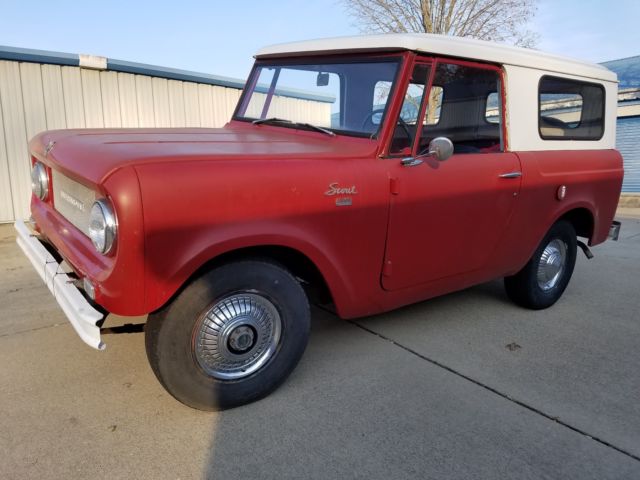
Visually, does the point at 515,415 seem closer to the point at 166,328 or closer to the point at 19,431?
the point at 166,328

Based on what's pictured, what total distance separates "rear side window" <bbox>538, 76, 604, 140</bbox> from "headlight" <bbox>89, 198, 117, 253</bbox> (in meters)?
3.08

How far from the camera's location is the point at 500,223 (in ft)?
11.6

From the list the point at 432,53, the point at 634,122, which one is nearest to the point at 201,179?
the point at 432,53

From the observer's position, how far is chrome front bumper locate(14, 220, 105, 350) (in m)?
2.19

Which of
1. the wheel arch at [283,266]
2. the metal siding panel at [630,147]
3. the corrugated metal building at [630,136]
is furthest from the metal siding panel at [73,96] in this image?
the metal siding panel at [630,147]

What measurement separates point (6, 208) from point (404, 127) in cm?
619

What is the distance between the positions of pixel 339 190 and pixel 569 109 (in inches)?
99.8

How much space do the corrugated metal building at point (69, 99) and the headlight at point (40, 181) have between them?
14.0ft

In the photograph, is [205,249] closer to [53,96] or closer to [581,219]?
[581,219]

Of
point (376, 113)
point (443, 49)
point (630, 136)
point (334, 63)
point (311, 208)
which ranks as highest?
point (443, 49)

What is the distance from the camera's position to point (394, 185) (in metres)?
2.85

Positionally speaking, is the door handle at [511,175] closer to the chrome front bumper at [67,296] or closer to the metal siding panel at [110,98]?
the chrome front bumper at [67,296]

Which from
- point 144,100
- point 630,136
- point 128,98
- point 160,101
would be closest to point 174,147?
point 128,98

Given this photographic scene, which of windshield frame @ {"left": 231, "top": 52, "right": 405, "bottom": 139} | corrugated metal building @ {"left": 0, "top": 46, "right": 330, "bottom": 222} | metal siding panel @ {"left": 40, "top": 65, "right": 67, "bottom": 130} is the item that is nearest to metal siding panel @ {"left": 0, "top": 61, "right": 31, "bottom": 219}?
corrugated metal building @ {"left": 0, "top": 46, "right": 330, "bottom": 222}
